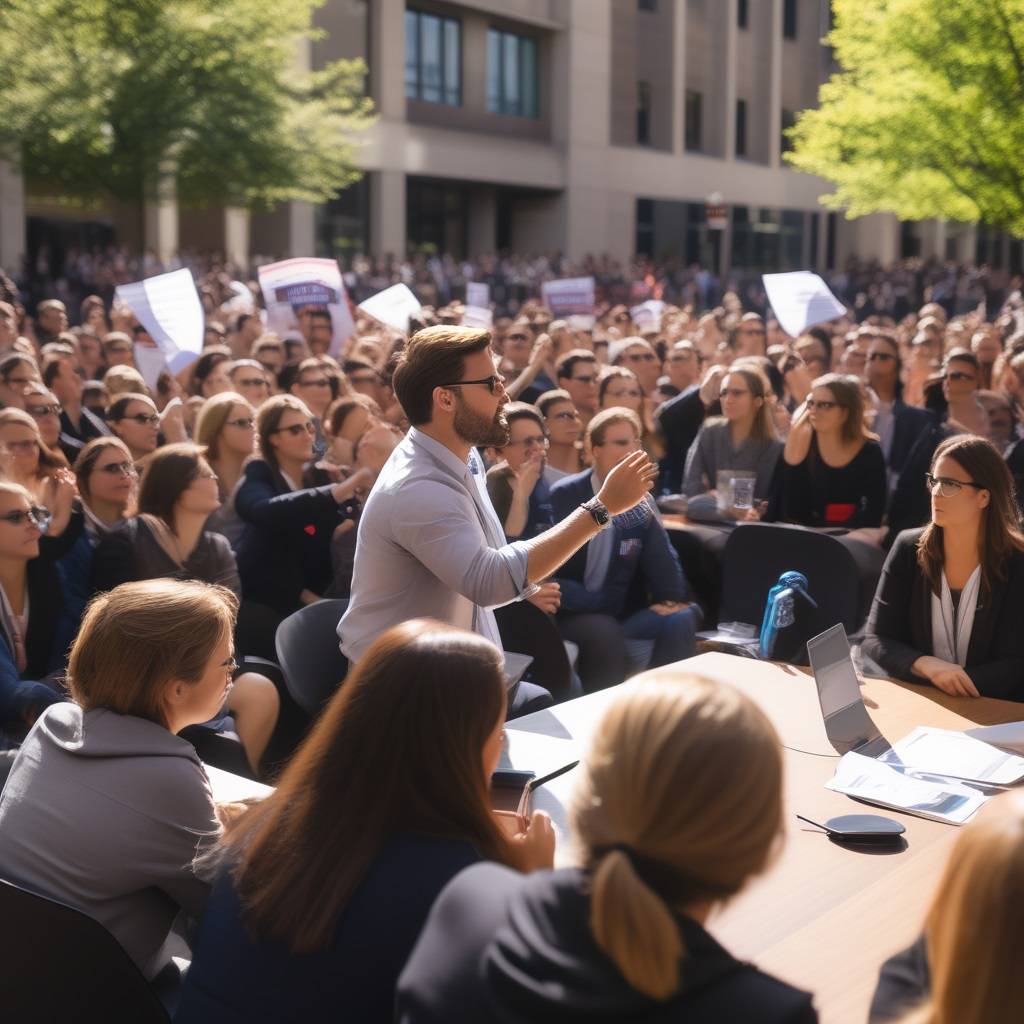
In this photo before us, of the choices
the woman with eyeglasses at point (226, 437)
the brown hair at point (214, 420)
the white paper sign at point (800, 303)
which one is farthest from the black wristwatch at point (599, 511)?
the white paper sign at point (800, 303)

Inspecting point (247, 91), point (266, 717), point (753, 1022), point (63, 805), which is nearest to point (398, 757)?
point (753, 1022)

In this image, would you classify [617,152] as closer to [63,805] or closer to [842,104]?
[842,104]

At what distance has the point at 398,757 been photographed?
7.38ft

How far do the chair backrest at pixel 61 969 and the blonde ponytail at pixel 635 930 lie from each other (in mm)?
1252

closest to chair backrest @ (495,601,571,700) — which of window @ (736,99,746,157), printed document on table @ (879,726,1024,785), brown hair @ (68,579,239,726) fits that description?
printed document on table @ (879,726,1024,785)

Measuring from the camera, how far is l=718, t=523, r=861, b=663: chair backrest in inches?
223

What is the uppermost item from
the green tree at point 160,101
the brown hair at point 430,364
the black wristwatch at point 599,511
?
the green tree at point 160,101

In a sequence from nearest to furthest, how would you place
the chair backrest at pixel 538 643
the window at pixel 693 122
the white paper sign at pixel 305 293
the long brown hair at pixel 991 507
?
the long brown hair at pixel 991 507 < the chair backrest at pixel 538 643 < the white paper sign at pixel 305 293 < the window at pixel 693 122

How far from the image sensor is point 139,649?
2.95 m

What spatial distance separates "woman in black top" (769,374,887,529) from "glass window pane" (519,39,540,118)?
3677cm

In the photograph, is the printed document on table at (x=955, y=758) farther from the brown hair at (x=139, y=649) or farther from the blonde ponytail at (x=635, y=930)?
the blonde ponytail at (x=635, y=930)

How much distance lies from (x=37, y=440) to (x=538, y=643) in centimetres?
258

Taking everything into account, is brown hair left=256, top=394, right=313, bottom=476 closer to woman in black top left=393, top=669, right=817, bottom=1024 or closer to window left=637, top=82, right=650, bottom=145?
woman in black top left=393, top=669, right=817, bottom=1024

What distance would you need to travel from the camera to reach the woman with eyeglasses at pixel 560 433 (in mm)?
7395
